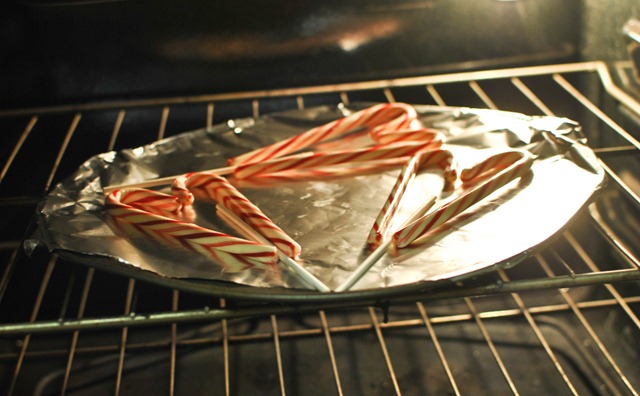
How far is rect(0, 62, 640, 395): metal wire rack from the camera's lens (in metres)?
1.15

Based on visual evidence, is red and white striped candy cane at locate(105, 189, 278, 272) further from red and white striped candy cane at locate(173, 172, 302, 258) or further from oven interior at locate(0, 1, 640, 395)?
oven interior at locate(0, 1, 640, 395)

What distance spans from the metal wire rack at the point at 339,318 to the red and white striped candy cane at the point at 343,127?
123 mm

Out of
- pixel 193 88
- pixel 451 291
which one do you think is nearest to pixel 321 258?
pixel 451 291

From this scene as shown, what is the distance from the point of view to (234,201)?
1016mm

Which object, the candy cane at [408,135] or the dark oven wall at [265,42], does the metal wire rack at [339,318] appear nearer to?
the dark oven wall at [265,42]

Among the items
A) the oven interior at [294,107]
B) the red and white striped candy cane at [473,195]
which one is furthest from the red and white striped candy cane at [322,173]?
the oven interior at [294,107]

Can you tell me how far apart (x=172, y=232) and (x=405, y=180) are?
341 mm

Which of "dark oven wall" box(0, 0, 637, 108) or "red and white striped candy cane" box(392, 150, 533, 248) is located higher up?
"dark oven wall" box(0, 0, 637, 108)

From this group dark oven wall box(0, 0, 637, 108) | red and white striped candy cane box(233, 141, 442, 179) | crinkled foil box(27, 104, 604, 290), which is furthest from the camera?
dark oven wall box(0, 0, 637, 108)

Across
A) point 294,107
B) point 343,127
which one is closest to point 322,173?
point 343,127

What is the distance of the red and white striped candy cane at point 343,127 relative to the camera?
3.90 feet

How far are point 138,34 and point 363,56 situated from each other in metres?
0.44

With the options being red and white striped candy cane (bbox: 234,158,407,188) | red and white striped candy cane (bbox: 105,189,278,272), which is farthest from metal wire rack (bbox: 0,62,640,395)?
red and white striped candy cane (bbox: 234,158,407,188)

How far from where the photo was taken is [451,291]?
81 centimetres
